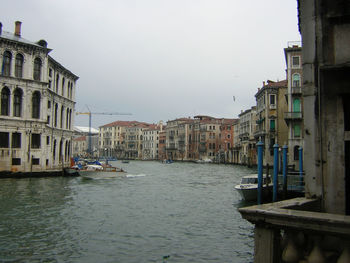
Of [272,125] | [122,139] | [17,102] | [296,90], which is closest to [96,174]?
[17,102]

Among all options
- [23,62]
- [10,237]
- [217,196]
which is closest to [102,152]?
[23,62]

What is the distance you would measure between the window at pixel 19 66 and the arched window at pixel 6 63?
24.8 inches

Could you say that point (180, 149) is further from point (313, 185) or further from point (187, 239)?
point (313, 185)

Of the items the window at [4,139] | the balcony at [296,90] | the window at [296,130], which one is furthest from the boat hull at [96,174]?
the balcony at [296,90]

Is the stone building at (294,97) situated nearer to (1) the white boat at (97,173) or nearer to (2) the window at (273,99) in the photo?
(2) the window at (273,99)

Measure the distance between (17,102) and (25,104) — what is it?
2.25ft

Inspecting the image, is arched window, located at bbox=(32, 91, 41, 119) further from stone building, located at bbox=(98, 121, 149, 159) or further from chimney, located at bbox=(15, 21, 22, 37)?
stone building, located at bbox=(98, 121, 149, 159)

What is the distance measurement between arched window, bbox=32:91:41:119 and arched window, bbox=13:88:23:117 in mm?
1170

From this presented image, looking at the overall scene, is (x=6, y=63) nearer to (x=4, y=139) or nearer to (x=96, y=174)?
(x=4, y=139)

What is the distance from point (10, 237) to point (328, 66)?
9665mm

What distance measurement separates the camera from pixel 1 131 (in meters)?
28.5

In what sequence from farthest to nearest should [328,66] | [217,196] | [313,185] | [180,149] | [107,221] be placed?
1. [180,149]
2. [217,196]
3. [107,221]
4. [313,185]
5. [328,66]

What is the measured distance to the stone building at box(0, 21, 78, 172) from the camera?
28.7 meters

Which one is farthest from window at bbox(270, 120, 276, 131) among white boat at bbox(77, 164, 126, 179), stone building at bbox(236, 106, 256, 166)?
white boat at bbox(77, 164, 126, 179)
